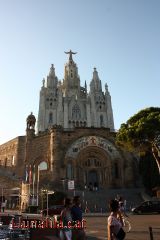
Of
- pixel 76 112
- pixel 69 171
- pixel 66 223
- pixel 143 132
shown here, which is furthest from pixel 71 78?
pixel 66 223

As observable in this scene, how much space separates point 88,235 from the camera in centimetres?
1423

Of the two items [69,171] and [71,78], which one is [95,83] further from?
[69,171]

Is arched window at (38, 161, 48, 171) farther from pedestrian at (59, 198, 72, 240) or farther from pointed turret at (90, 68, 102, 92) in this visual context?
pointed turret at (90, 68, 102, 92)

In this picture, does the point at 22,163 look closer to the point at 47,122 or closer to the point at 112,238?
the point at 47,122

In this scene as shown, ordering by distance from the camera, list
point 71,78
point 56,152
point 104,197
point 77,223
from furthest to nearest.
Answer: point 71,78 → point 56,152 → point 104,197 → point 77,223

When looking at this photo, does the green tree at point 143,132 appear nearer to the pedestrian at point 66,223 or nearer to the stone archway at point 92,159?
the stone archway at point 92,159

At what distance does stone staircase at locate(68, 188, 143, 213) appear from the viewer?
116 ft

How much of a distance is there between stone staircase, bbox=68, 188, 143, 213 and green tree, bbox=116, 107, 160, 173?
7523mm

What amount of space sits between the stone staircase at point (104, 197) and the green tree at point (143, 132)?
7523mm

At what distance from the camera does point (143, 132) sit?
105 ft

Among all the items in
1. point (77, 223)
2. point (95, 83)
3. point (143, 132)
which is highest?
point (95, 83)

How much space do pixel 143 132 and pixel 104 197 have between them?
1125 centimetres

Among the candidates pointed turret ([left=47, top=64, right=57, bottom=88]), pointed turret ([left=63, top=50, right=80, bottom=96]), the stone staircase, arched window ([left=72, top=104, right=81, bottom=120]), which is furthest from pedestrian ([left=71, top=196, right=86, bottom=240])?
pointed turret ([left=63, top=50, right=80, bottom=96])

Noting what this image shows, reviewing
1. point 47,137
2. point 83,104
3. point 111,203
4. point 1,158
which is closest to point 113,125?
point 83,104
